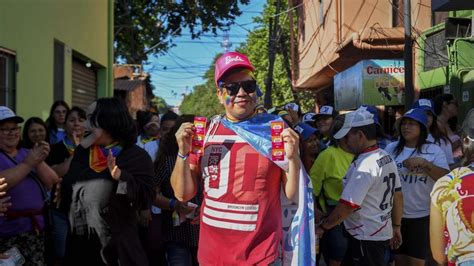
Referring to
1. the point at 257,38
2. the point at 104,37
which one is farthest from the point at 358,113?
the point at 257,38

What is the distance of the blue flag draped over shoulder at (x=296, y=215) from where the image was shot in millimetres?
2807

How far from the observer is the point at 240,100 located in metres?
2.88

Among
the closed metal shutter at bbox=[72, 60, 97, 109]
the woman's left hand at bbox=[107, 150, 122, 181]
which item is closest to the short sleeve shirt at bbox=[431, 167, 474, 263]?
the woman's left hand at bbox=[107, 150, 122, 181]

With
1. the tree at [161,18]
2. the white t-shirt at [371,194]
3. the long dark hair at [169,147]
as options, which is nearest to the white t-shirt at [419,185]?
the white t-shirt at [371,194]

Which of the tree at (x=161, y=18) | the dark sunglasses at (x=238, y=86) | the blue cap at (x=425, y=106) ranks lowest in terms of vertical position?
the dark sunglasses at (x=238, y=86)

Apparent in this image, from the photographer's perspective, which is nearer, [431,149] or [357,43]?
[431,149]

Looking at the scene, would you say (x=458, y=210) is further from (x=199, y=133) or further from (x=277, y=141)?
(x=199, y=133)

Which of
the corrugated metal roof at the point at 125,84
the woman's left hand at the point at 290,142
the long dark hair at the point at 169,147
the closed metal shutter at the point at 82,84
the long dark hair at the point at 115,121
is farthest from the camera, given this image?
the corrugated metal roof at the point at 125,84

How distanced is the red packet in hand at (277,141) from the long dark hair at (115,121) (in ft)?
5.03

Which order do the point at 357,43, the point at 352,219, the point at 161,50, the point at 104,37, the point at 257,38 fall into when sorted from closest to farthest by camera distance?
the point at 352,219, the point at 357,43, the point at 104,37, the point at 161,50, the point at 257,38

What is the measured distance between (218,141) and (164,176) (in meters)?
1.61

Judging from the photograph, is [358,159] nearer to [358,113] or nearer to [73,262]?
[358,113]

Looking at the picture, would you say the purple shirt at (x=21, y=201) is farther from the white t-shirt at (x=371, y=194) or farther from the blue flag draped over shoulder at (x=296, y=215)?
the white t-shirt at (x=371, y=194)

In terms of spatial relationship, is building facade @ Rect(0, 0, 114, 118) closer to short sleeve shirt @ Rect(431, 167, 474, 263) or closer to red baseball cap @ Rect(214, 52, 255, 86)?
red baseball cap @ Rect(214, 52, 255, 86)
